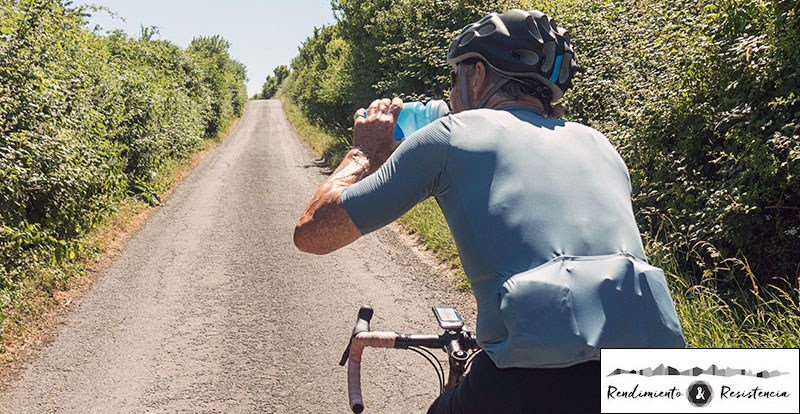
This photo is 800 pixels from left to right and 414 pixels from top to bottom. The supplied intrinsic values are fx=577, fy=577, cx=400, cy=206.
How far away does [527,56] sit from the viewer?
1.66 meters

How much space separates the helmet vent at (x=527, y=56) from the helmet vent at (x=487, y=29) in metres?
0.09

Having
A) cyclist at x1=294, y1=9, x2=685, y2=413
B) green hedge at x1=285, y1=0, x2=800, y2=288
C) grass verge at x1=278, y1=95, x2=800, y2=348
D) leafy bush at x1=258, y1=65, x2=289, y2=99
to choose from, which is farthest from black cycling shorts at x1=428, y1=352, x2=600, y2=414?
leafy bush at x1=258, y1=65, x2=289, y2=99

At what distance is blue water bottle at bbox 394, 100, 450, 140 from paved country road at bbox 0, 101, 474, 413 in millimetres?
2725

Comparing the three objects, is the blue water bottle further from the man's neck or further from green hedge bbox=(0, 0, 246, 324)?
green hedge bbox=(0, 0, 246, 324)

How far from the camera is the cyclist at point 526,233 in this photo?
4.36 feet

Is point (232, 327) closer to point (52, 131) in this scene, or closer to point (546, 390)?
point (52, 131)

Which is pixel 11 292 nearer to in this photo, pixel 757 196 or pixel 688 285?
pixel 688 285

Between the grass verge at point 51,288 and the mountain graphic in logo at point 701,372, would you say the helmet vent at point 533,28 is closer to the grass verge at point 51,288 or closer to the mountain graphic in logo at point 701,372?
the mountain graphic in logo at point 701,372

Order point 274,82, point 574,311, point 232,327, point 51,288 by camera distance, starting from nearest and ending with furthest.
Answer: point 574,311 < point 232,327 < point 51,288 < point 274,82

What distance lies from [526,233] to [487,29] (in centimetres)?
66

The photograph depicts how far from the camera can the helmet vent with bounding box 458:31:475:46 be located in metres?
1.70

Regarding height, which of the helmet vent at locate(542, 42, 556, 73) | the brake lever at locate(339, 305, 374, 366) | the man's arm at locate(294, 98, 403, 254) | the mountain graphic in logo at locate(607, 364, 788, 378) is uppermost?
the helmet vent at locate(542, 42, 556, 73)

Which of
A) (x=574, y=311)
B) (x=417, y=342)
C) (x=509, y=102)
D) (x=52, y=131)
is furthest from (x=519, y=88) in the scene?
(x=52, y=131)

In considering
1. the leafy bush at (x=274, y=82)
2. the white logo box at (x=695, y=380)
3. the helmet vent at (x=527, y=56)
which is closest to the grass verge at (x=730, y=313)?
the white logo box at (x=695, y=380)
